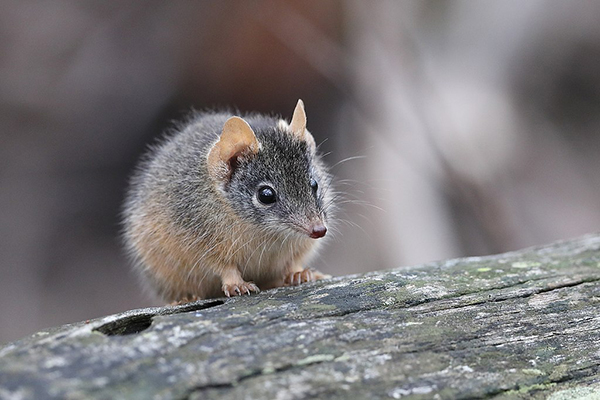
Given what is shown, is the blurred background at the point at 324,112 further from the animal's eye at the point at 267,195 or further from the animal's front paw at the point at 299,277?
the animal's eye at the point at 267,195

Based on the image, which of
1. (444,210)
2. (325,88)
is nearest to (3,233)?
(325,88)

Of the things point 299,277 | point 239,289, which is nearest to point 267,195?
point 299,277

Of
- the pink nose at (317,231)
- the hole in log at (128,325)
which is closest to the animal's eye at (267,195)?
the pink nose at (317,231)

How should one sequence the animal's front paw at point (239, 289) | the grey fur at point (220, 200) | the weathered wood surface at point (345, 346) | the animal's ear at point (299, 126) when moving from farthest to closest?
the animal's ear at point (299, 126) < the grey fur at point (220, 200) < the animal's front paw at point (239, 289) < the weathered wood surface at point (345, 346)

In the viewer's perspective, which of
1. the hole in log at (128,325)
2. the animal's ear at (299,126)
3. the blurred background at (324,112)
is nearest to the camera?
the hole in log at (128,325)

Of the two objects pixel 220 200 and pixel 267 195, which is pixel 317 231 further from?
pixel 220 200

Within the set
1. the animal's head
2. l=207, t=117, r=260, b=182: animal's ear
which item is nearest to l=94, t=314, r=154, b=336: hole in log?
the animal's head

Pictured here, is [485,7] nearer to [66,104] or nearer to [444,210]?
[444,210]
